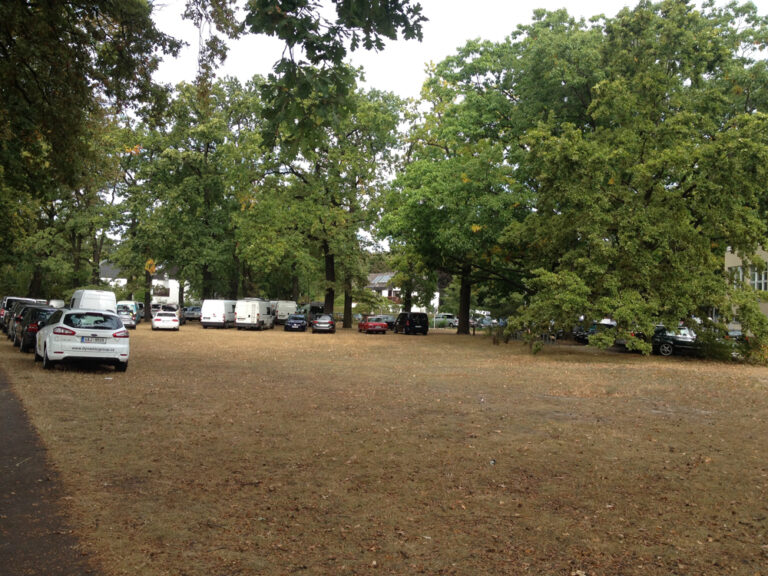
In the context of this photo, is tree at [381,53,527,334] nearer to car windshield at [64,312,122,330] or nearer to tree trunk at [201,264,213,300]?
car windshield at [64,312,122,330]

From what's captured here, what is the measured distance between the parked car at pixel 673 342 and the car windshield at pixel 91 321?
842 inches

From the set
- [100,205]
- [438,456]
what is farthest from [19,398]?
[100,205]

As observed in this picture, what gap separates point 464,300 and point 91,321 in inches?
1165

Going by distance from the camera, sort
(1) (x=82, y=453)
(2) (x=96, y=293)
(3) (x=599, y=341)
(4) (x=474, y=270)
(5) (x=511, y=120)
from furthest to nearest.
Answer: (4) (x=474, y=270) → (5) (x=511, y=120) → (2) (x=96, y=293) → (3) (x=599, y=341) → (1) (x=82, y=453)

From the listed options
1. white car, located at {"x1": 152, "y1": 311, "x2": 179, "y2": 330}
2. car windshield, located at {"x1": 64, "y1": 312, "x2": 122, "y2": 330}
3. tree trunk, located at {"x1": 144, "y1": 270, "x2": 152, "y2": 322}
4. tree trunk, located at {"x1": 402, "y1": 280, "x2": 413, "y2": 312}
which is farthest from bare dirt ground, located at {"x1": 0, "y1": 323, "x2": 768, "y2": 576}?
tree trunk, located at {"x1": 144, "y1": 270, "x2": 152, "y2": 322}

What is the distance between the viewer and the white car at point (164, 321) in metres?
41.7

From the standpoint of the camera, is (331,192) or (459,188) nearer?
(459,188)

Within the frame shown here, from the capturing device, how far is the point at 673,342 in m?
26.6

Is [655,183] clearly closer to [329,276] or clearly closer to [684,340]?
[684,340]

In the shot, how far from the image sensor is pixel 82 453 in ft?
23.8

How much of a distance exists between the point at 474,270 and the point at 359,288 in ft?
54.6

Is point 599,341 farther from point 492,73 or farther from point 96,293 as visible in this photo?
point 96,293

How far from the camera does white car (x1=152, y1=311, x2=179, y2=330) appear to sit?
41.7 metres

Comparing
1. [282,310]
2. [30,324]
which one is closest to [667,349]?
[30,324]
